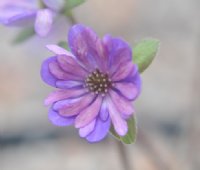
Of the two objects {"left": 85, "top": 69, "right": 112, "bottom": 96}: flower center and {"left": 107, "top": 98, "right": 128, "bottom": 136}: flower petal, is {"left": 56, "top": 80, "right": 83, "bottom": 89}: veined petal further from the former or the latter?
{"left": 107, "top": 98, "right": 128, "bottom": 136}: flower petal

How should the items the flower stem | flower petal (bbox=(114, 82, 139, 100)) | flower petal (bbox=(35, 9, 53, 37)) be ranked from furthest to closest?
1. the flower stem
2. flower petal (bbox=(35, 9, 53, 37))
3. flower petal (bbox=(114, 82, 139, 100))

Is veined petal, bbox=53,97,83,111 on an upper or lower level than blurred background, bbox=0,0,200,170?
upper

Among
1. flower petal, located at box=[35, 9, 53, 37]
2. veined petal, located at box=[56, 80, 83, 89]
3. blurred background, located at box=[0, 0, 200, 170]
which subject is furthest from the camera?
blurred background, located at box=[0, 0, 200, 170]

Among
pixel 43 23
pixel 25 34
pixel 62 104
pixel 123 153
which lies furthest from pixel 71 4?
pixel 123 153

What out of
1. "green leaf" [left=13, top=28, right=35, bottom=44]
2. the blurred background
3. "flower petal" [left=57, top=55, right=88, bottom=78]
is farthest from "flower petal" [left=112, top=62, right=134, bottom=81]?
the blurred background

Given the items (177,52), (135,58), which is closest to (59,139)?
(177,52)

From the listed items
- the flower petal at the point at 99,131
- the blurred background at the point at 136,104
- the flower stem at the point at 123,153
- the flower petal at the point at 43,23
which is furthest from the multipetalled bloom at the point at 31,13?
the blurred background at the point at 136,104

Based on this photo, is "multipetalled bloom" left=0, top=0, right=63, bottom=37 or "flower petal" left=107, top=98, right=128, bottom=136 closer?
"flower petal" left=107, top=98, right=128, bottom=136

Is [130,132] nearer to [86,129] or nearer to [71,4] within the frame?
[86,129]

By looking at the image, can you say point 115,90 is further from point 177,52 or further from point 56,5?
point 177,52
